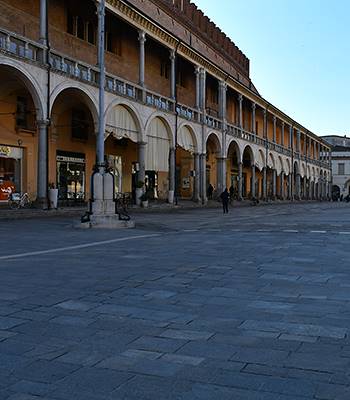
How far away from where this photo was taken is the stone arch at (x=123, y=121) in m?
28.0

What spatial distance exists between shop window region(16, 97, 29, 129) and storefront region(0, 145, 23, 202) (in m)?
1.18

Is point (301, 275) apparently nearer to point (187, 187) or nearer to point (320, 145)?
point (187, 187)

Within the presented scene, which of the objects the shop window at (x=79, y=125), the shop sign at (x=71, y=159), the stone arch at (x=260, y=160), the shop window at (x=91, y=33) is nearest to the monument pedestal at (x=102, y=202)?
the shop sign at (x=71, y=159)

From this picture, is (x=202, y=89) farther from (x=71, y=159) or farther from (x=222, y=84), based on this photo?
(x=71, y=159)

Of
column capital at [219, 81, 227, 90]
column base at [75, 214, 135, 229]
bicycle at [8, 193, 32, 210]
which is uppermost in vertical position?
column capital at [219, 81, 227, 90]

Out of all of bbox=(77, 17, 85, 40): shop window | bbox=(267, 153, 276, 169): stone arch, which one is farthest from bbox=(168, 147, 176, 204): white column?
bbox=(267, 153, 276, 169): stone arch

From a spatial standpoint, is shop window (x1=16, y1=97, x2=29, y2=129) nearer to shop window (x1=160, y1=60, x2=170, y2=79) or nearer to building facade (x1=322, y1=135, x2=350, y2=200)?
shop window (x1=160, y1=60, x2=170, y2=79)

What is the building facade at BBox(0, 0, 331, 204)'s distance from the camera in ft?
76.4

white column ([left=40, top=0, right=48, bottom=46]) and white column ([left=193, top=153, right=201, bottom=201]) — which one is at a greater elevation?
white column ([left=40, top=0, right=48, bottom=46])

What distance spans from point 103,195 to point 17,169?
33.4 ft

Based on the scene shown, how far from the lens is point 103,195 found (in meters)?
17.9

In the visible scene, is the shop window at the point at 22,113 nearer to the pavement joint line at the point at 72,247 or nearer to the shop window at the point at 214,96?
the pavement joint line at the point at 72,247

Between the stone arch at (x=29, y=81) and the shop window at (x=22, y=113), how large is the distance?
11.8 feet

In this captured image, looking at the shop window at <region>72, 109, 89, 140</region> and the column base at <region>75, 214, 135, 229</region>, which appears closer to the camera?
the column base at <region>75, 214, 135, 229</region>
